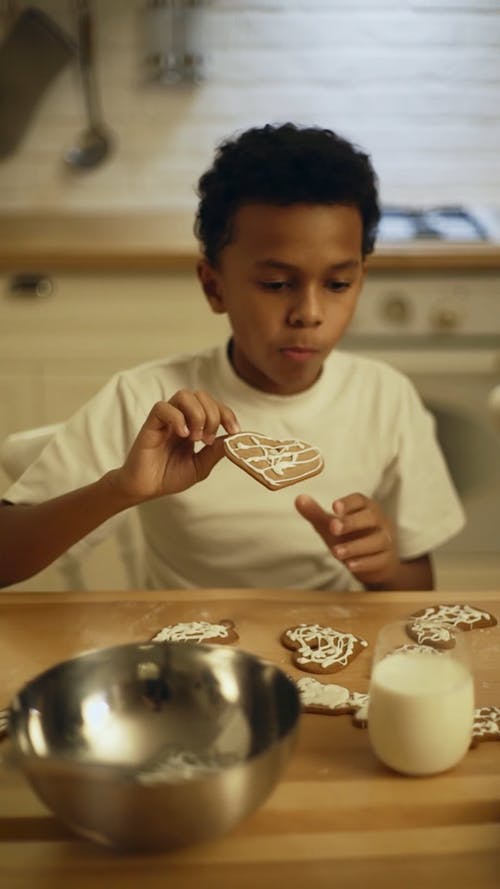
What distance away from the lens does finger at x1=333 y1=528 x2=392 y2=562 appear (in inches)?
43.6

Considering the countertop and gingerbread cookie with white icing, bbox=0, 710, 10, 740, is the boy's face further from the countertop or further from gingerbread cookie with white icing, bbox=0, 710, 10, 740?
the countertop

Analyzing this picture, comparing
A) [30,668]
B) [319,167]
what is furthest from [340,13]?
[30,668]

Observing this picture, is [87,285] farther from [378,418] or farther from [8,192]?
[378,418]

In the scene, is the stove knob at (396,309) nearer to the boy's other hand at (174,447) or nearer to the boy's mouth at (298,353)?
the boy's mouth at (298,353)

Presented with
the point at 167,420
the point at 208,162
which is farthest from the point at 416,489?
the point at 208,162

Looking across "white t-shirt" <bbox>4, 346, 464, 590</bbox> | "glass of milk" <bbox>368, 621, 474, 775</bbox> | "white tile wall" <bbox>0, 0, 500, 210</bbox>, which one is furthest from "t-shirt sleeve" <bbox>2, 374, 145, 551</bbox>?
"white tile wall" <bbox>0, 0, 500, 210</bbox>

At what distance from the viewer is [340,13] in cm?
254

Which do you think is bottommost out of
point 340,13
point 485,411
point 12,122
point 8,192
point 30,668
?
point 485,411

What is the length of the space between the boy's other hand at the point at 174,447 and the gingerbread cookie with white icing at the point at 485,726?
0.39 meters

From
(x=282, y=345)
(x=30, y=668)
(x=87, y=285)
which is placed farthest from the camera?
(x=87, y=285)

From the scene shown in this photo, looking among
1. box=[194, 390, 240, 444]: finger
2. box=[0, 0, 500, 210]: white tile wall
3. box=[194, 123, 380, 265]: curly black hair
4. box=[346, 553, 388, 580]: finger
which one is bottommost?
box=[346, 553, 388, 580]: finger

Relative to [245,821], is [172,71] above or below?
above

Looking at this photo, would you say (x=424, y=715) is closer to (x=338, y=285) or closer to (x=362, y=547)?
(x=362, y=547)

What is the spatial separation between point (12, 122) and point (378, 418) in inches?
65.4
